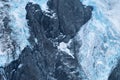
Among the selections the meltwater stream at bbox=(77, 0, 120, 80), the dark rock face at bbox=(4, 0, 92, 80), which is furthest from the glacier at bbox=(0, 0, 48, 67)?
the meltwater stream at bbox=(77, 0, 120, 80)

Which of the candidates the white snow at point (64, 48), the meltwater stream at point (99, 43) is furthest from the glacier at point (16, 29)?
the meltwater stream at point (99, 43)

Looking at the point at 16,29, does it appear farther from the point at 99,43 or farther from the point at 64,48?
the point at 99,43

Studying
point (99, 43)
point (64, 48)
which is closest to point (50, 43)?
point (64, 48)

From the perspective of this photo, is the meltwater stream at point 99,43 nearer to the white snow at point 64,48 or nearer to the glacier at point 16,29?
the white snow at point 64,48

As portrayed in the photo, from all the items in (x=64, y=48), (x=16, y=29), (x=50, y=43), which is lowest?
(x=64, y=48)

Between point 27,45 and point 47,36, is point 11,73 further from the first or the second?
point 47,36

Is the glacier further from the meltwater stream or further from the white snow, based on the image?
the meltwater stream
